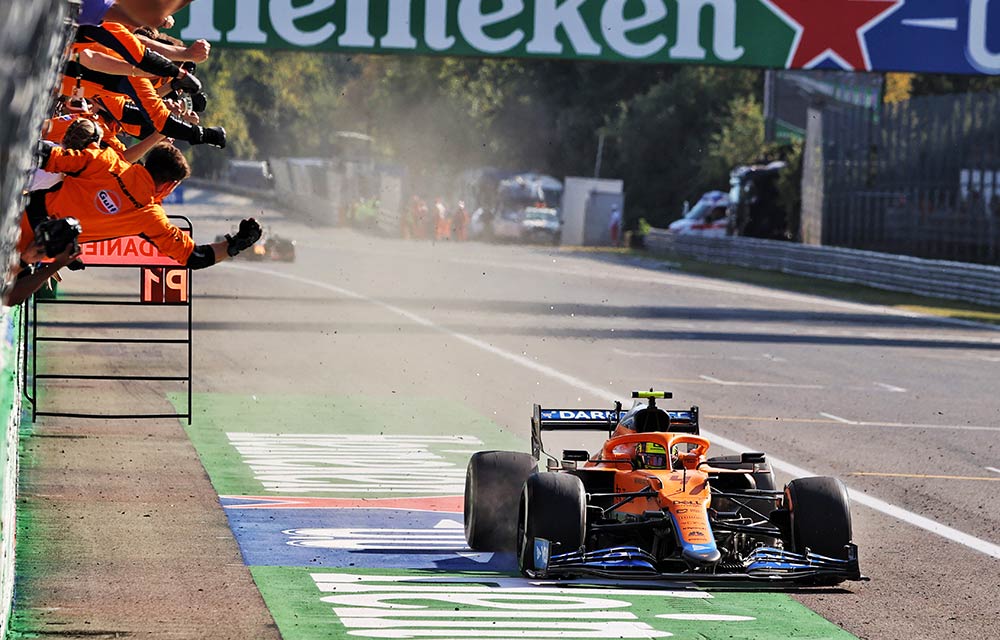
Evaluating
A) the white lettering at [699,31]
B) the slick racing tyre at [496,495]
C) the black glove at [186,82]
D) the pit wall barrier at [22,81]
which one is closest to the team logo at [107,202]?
the black glove at [186,82]

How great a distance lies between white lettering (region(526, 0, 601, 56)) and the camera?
27641 mm

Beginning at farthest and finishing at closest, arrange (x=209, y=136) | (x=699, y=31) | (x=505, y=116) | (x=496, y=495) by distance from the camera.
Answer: (x=505, y=116) < (x=699, y=31) < (x=496, y=495) < (x=209, y=136)

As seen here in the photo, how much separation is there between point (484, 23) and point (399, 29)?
1.28 metres

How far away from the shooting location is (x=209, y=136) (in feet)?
28.2

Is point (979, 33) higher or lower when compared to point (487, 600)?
higher

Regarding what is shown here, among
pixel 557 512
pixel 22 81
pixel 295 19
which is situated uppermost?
pixel 295 19

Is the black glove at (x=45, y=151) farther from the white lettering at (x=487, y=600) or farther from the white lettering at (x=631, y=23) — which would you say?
the white lettering at (x=631, y=23)

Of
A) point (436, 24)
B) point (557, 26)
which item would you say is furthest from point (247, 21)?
point (557, 26)

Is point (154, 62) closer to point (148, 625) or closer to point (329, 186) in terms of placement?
point (148, 625)

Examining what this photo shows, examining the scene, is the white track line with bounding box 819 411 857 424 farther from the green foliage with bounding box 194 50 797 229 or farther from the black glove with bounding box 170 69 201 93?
the green foliage with bounding box 194 50 797 229

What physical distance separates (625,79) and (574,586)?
268ft

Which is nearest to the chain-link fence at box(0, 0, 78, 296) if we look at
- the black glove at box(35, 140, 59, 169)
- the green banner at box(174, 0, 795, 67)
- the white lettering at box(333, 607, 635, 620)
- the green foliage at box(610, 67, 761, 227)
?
the black glove at box(35, 140, 59, 169)

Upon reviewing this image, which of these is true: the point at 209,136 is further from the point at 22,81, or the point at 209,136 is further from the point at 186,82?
the point at 22,81

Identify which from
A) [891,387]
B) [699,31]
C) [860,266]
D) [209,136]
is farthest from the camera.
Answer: [860,266]
